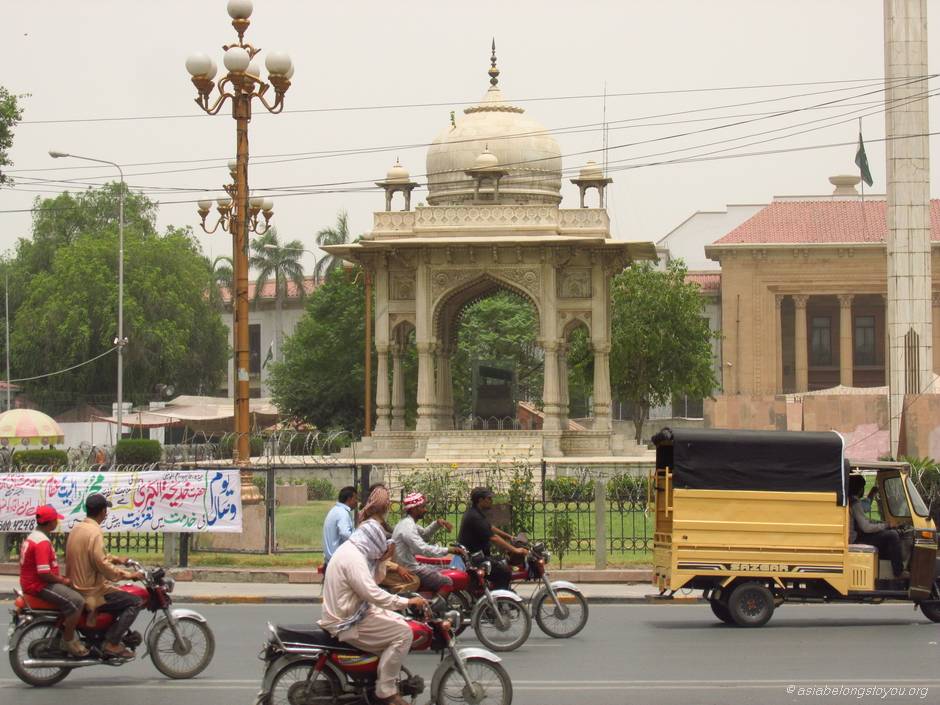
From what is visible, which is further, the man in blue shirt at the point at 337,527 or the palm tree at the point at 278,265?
the palm tree at the point at 278,265

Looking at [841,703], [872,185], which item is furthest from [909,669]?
[872,185]

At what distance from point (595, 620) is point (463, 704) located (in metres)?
7.17

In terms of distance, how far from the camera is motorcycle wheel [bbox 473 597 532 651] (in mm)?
13938

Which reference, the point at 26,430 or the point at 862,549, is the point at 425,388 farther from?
the point at 862,549

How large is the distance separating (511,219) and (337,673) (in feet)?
103

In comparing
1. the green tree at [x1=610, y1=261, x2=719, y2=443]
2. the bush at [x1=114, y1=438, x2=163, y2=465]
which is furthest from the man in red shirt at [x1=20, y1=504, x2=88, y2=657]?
the green tree at [x1=610, y1=261, x2=719, y2=443]

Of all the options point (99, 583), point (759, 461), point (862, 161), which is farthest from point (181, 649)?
point (862, 161)

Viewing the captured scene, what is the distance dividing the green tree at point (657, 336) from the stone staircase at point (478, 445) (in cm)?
1934

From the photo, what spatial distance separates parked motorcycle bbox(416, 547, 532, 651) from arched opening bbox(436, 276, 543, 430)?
88.8 feet

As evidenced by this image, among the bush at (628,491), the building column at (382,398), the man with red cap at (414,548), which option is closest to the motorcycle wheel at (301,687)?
the man with red cap at (414,548)

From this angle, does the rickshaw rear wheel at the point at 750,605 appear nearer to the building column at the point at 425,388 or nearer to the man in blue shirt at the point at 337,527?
the man in blue shirt at the point at 337,527

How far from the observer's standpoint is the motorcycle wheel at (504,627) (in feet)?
45.7

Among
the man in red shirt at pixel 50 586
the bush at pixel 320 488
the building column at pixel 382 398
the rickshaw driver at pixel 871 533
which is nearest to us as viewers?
the man in red shirt at pixel 50 586

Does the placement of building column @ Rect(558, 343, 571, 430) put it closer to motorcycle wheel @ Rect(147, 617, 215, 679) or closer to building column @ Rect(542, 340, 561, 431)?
building column @ Rect(542, 340, 561, 431)
